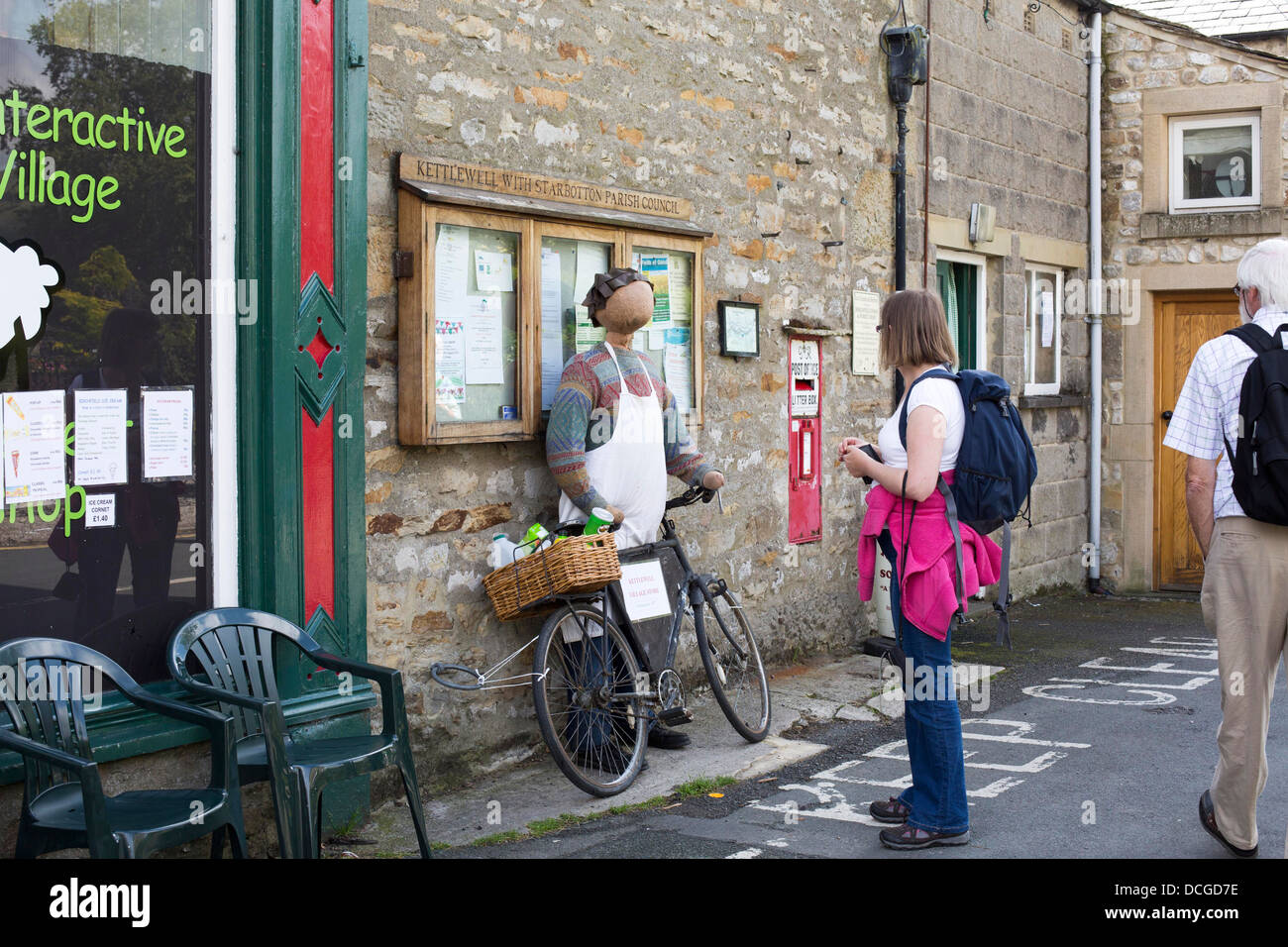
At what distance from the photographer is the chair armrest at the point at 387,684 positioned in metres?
4.45

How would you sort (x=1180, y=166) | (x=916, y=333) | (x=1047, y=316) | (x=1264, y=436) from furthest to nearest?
(x=1180, y=166) < (x=1047, y=316) < (x=916, y=333) < (x=1264, y=436)

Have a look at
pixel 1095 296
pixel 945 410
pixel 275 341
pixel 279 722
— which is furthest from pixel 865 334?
pixel 279 722

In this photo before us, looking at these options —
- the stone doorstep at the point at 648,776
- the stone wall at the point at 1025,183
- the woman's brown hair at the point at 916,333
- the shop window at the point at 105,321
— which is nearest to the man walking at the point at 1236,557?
the woman's brown hair at the point at 916,333

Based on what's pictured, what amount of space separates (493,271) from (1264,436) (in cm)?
309

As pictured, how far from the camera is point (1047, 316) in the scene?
11.6 meters

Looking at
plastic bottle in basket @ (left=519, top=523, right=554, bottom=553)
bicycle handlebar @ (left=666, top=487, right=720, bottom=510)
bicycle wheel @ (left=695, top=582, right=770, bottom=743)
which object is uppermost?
bicycle handlebar @ (left=666, top=487, right=720, bottom=510)

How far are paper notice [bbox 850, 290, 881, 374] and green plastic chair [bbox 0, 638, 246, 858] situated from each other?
551cm

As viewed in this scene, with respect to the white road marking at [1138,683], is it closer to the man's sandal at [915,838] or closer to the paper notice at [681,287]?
the paper notice at [681,287]

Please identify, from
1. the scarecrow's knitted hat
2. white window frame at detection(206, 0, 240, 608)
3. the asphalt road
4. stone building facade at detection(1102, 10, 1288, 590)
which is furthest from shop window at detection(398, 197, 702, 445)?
stone building facade at detection(1102, 10, 1288, 590)

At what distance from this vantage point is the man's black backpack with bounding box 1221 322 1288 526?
4180mm

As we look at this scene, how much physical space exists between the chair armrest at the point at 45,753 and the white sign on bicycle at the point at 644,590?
2.72 meters

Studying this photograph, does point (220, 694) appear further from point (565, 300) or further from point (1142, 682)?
point (1142, 682)

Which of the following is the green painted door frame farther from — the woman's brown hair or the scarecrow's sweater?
the woman's brown hair

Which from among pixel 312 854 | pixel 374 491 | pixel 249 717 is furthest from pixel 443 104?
pixel 312 854
